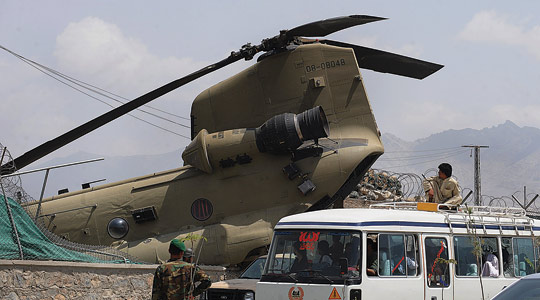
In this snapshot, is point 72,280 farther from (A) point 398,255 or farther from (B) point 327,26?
(B) point 327,26

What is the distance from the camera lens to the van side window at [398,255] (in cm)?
1110

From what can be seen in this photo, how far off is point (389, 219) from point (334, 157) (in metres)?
8.15

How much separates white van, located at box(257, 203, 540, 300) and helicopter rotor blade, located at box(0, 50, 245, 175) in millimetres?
9236

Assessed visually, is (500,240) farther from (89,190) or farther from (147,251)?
(89,190)

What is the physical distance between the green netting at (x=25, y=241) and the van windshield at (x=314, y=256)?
5375mm

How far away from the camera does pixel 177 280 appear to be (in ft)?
31.8

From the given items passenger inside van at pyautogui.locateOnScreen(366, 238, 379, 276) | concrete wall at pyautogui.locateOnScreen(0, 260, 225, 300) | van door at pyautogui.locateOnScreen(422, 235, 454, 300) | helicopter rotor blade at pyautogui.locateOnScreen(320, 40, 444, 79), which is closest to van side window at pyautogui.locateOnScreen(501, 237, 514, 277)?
van door at pyautogui.locateOnScreen(422, 235, 454, 300)

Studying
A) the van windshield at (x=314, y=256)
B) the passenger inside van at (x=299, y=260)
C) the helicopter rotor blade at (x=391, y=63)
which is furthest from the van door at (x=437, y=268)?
the helicopter rotor blade at (x=391, y=63)

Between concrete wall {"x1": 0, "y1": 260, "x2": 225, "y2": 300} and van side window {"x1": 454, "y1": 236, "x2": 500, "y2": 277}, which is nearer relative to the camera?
van side window {"x1": 454, "y1": 236, "x2": 500, "y2": 277}

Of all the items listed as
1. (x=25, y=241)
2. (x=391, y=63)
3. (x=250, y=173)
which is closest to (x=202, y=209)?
(x=250, y=173)

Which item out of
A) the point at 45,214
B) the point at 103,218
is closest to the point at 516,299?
the point at 103,218

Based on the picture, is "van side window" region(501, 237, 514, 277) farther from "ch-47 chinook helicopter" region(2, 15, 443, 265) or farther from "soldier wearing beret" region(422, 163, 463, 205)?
"ch-47 chinook helicopter" region(2, 15, 443, 265)

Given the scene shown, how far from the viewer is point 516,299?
8305 millimetres

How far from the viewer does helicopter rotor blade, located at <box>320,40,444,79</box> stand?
20.5m
